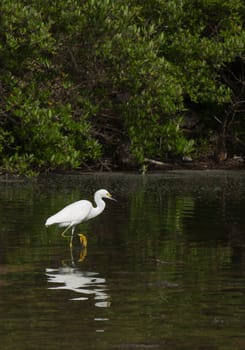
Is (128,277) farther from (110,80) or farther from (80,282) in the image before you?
(110,80)

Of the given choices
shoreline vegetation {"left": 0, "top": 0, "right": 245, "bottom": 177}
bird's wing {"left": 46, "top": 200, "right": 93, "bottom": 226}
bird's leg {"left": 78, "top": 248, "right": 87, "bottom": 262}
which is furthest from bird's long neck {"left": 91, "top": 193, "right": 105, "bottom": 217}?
shoreline vegetation {"left": 0, "top": 0, "right": 245, "bottom": 177}

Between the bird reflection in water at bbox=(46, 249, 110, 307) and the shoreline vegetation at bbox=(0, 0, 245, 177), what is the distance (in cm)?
1381

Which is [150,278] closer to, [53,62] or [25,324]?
[25,324]

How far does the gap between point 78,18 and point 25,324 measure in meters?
18.5

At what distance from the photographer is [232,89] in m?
32.8

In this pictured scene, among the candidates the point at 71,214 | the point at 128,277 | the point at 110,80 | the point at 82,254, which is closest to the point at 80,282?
the point at 128,277

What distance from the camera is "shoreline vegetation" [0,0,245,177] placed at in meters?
25.9

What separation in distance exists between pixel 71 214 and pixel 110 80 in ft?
45.4

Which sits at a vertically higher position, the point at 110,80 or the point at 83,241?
the point at 110,80

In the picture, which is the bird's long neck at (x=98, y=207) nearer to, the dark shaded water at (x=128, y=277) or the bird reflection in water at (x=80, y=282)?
the dark shaded water at (x=128, y=277)

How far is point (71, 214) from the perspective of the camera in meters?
14.5

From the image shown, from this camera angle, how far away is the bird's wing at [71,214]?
1433cm

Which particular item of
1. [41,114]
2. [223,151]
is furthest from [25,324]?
[223,151]

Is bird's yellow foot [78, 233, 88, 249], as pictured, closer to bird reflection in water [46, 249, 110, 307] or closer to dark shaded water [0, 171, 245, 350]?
dark shaded water [0, 171, 245, 350]
